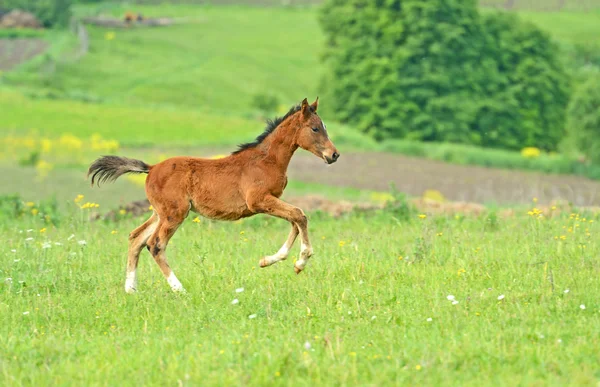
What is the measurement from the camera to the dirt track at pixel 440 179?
30688mm

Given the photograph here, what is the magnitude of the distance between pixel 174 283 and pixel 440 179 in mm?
24694

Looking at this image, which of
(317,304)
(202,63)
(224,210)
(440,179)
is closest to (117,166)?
(224,210)

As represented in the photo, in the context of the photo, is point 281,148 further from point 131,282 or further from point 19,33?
point 19,33

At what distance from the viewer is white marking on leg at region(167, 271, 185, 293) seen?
10523 millimetres

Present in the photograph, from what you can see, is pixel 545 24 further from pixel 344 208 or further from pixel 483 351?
pixel 483 351

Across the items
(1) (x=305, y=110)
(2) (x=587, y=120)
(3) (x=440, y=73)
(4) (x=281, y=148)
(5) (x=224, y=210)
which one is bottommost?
(3) (x=440, y=73)

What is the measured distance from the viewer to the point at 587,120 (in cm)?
4559

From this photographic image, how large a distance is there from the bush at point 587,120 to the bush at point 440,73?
964 cm

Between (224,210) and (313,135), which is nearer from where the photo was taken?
(313,135)

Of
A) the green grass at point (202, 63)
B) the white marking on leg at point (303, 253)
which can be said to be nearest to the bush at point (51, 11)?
the green grass at point (202, 63)

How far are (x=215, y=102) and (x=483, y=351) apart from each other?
60.6 meters

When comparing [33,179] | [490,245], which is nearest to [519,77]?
[33,179]

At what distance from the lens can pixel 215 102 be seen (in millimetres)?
67438

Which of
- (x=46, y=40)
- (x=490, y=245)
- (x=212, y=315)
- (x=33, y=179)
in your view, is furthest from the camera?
(x=46, y=40)
